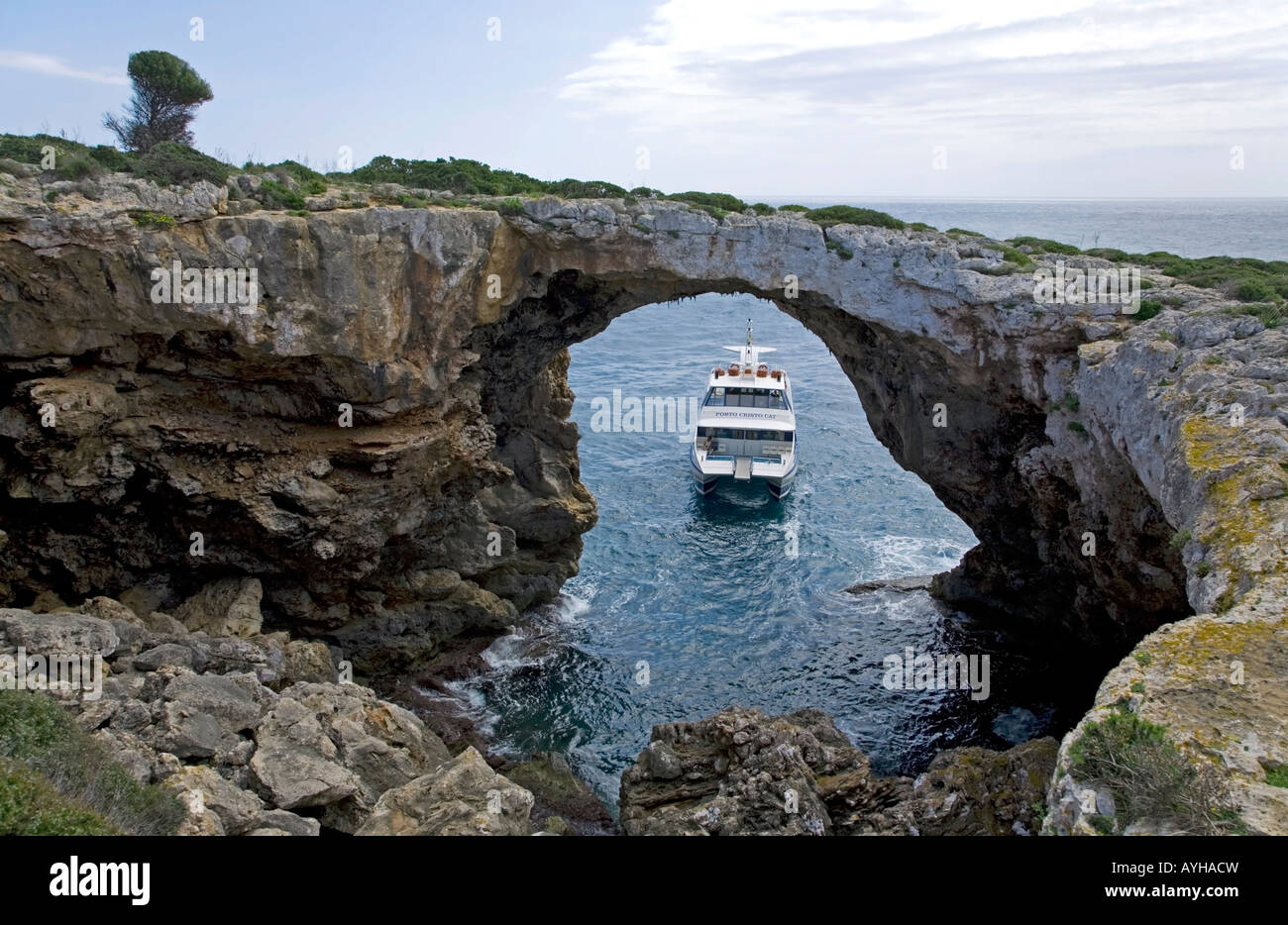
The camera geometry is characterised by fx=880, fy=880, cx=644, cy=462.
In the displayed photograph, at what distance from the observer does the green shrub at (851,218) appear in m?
23.6

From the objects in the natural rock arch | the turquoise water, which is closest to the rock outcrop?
the natural rock arch

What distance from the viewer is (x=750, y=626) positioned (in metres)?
29.7

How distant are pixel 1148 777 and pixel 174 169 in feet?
71.1

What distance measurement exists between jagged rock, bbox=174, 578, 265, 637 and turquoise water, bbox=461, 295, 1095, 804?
23.3 ft

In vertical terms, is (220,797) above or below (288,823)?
above

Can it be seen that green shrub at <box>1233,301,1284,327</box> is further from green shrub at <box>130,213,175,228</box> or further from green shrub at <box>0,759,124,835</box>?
green shrub at <box>130,213,175,228</box>

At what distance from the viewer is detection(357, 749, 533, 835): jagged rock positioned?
11.7m

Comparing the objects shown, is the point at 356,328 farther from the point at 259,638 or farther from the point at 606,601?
the point at 606,601

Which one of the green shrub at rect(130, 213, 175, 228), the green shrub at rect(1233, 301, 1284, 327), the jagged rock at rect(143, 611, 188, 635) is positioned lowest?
the jagged rock at rect(143, 611, 188, 635)

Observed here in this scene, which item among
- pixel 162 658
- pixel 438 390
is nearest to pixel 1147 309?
pixel 438 390

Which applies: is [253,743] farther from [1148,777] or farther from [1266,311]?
[1266,311]

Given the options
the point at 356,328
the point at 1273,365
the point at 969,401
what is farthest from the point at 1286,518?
the point at 356,328

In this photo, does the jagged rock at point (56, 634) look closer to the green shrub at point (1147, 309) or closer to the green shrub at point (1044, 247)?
the green shrub at point (1147, 309)

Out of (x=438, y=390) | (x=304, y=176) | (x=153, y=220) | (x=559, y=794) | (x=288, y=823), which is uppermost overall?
Result: (x=304, y=176)
